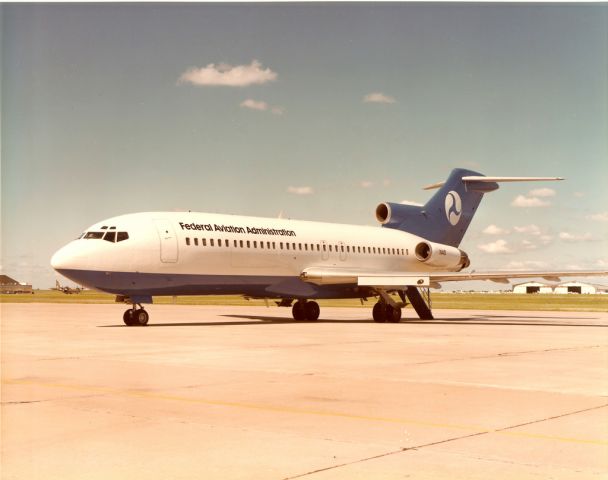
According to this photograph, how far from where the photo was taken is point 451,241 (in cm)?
4088

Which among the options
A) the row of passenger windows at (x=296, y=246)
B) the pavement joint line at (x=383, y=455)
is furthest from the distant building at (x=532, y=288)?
the pavement joint line at (x=383, y=455)

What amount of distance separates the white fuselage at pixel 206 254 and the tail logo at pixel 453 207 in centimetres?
629

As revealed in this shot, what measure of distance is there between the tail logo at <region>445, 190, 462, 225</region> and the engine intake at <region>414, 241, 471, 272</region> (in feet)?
5.12

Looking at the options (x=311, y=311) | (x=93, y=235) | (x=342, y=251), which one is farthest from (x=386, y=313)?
(x=93, y=235)

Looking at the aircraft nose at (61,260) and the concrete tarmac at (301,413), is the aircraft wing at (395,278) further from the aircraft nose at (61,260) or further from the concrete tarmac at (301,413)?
the concrete tarmac at (301,413)

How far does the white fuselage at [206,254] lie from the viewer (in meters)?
25.5

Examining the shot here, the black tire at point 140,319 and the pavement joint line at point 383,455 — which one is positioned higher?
the black tire at point 140,319

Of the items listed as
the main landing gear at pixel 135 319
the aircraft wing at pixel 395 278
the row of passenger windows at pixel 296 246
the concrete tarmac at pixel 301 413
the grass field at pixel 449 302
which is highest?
the row of passenger windows at pixel 296 246

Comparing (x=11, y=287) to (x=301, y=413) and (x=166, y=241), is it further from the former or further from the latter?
(x=301, y=413)

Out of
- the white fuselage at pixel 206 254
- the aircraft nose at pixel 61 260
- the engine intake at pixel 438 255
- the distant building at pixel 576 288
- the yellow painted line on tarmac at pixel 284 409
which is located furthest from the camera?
the distant building at pixel 576 288

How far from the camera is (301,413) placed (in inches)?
348

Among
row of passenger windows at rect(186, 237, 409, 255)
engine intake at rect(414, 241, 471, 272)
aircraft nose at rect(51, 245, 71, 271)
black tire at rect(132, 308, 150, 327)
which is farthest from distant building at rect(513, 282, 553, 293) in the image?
aircraft nose at rect(51, 245, 71, 271)

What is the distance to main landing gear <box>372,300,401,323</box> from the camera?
108 ft

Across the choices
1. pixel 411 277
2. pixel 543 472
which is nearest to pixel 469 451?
pixel 543 472
